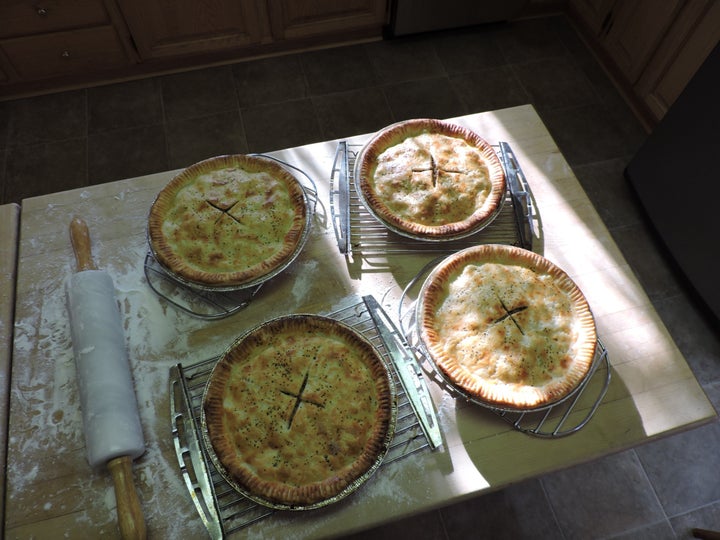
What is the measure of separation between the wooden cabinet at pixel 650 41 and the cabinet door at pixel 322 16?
160cm

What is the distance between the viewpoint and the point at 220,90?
3721mm

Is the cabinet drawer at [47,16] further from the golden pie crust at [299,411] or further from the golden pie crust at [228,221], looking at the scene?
the golden pie crust at [299,411]

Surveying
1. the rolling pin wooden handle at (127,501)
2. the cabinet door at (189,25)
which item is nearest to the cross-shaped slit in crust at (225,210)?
the rolling pin wooden handle at (127,501)

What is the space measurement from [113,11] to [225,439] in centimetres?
293

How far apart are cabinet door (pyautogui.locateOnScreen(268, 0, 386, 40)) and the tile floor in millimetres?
197

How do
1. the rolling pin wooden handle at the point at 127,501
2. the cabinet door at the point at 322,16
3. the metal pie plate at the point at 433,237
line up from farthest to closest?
the cabinet door at the point at 322,16 < the metal pie plate at the point at 433,237 < the rolling pin wooden handle at the point at 127,501

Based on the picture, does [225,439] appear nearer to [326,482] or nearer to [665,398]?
[326,482]

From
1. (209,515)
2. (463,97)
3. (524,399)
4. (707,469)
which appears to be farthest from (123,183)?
(707,469)

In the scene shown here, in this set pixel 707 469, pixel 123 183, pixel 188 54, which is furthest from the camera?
pixel 188 54

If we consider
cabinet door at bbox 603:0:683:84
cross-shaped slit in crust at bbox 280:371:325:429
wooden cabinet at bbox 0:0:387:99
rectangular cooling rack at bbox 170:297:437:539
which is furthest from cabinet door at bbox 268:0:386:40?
cross-shaped slit in crust at bbox 280:371:325:429

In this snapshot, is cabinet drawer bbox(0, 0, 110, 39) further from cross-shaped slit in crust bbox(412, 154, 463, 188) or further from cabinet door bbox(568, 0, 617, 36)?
cabinet door bbox(568, 0, 617, 36)

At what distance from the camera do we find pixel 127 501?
4.64 feet

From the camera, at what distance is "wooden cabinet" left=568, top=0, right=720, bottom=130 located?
301 centimetres

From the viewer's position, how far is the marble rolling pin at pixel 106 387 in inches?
56.2
